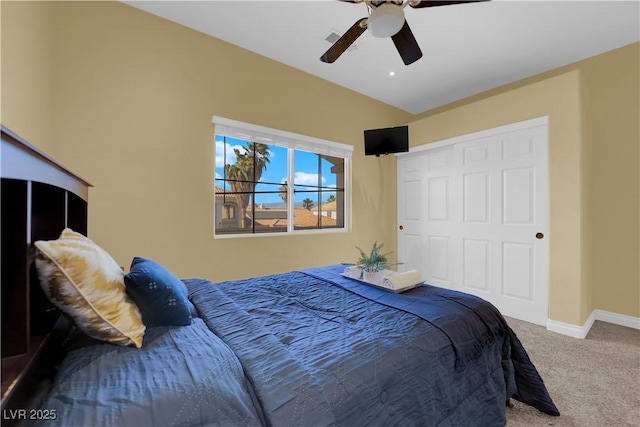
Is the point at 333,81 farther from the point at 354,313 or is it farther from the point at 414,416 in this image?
the point at 414,416

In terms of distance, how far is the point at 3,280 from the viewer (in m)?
0.66

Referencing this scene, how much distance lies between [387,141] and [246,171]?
192 cm

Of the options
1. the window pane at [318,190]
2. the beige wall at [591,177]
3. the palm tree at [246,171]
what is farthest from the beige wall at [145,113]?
the beige wall at [591,177]

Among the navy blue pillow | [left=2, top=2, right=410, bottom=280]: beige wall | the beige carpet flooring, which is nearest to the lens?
the navy blue pillow

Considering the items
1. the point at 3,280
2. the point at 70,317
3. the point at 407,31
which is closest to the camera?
the point at 3,280

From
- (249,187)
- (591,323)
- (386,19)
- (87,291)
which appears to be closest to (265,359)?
(87,291)

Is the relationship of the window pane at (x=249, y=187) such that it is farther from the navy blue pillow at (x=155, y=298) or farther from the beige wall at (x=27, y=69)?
the navy blue pillow at (x=155, y=298)

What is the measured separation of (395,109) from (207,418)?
472 centimetres

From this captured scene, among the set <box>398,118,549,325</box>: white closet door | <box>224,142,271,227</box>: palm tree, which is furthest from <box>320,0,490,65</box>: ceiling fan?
<box>398,118,549,325</box>: white closet door

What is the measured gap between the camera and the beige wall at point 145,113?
6.73 ft

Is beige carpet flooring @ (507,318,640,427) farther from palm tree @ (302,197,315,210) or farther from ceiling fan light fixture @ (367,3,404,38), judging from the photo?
palm tree @ (302,197,315,210)

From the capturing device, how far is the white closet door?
288 cm

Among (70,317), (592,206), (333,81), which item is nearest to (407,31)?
(333,81)

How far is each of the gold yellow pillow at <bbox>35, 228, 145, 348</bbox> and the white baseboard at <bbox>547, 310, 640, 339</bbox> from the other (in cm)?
355
